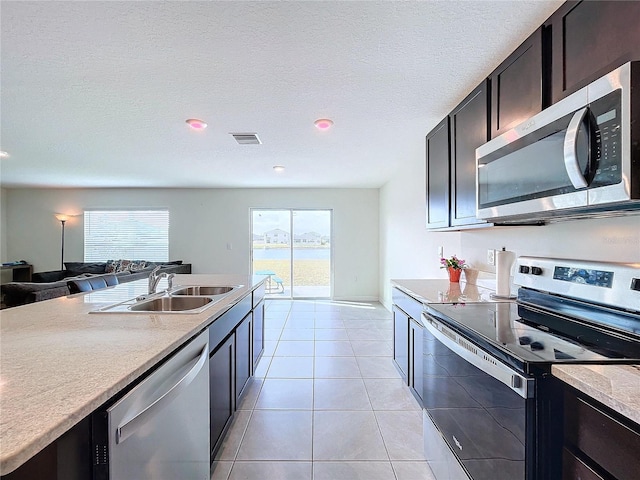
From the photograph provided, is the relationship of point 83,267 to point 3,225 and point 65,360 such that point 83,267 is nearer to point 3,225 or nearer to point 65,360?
point 3,225

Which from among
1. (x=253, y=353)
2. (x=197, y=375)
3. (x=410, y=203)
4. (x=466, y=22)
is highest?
(x=466, y=22)

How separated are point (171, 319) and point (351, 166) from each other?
11.2 feet

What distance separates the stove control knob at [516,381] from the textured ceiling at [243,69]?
146 centimetres

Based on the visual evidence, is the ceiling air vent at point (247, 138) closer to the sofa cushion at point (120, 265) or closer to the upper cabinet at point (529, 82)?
the upper cabinet at point (529, 82)

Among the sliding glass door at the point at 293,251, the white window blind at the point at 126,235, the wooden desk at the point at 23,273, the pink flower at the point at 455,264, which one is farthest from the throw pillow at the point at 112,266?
the pink flower at the point at 455,264

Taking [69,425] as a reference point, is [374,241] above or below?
above

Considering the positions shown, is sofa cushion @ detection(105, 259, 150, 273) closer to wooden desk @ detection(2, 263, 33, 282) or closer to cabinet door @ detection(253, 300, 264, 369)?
wooden desk @ detection(2, 263, 33, 282)

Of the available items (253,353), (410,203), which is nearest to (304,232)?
(410,203)

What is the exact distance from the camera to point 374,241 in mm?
6277

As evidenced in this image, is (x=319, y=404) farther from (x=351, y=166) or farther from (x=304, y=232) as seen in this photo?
(x=304, y=232)

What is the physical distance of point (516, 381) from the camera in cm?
92

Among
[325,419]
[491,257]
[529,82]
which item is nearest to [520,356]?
[529,82]

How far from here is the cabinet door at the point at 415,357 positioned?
80.8 inches

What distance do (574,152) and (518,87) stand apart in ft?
2.28
